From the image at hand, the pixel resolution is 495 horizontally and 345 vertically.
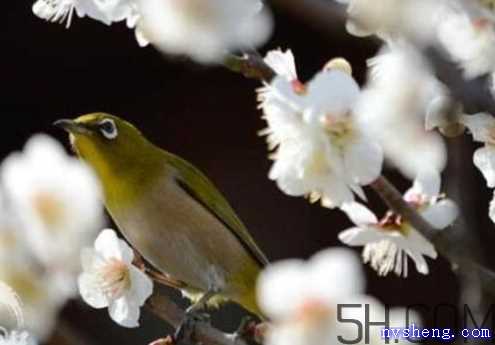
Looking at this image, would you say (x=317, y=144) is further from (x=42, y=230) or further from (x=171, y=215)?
(x=171, y=215)

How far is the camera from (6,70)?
3.25 m

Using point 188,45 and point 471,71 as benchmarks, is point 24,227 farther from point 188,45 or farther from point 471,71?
point 471,71

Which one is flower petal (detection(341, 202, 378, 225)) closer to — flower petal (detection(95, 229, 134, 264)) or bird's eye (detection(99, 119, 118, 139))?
flower petal (detection(95, 229, 134, 264))

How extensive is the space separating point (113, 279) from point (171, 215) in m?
0.50

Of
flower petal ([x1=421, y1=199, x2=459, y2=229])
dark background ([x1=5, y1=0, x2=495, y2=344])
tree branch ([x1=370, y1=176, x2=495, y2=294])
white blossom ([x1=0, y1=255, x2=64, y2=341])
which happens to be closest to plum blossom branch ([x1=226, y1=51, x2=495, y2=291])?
tree branch ([x1=370, y1=176, x2=495, y2=294])

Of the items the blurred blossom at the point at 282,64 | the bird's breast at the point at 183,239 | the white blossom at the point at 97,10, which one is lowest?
the blurred blossom at the point at 282,64

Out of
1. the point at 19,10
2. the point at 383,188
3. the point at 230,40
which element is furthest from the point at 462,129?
the point at 19,10

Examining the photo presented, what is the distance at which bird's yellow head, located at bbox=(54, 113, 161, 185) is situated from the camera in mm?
1695

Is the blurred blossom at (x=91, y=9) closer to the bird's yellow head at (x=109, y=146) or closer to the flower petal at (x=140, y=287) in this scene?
the flower petal at (x=140, y=287)

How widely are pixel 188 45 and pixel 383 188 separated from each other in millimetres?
192

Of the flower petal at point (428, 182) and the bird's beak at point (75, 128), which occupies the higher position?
the bird's beak at point (75, 128)

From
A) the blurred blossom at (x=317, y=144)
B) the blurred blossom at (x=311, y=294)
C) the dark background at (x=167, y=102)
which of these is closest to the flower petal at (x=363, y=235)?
the blurred blossom at (x=317, y=144)

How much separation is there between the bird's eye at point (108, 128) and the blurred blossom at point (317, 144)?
2.25 feet

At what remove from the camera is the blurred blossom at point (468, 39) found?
0.94 metres
